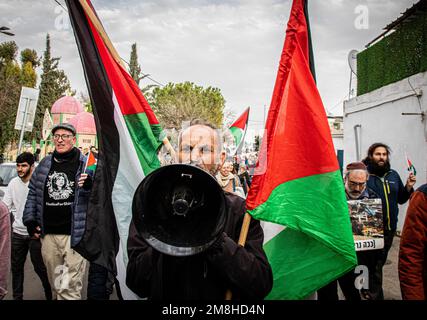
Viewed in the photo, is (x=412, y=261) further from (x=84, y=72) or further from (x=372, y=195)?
(x=84, y=72)

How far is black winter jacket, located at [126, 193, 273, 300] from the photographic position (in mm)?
1650

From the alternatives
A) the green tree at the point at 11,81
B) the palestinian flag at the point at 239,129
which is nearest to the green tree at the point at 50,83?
the green tree at the point at 11,81

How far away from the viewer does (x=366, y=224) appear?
378 cm

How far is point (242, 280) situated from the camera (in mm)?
1660

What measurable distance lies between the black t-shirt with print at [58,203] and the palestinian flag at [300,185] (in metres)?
2.43

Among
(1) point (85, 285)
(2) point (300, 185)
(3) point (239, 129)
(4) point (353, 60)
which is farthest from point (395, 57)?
(2) point (300, 185)

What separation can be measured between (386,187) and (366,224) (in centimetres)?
112

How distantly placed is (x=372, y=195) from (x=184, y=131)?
274 cm

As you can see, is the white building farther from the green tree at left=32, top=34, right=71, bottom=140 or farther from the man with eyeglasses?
the green tree at left=32, top=34, right=71, bottom=140

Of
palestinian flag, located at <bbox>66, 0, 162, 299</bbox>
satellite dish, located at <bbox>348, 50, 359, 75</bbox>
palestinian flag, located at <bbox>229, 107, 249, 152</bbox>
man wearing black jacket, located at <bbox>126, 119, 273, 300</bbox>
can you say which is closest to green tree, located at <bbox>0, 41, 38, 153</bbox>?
palestinian flag, located at <bbox>229, 107, 249, 152</bbox>

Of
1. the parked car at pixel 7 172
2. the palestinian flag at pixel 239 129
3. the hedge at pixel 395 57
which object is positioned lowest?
the parked car at pixel 7 172

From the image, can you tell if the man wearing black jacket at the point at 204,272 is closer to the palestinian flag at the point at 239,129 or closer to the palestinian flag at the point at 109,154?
the palestinian flag at the point at 109,154

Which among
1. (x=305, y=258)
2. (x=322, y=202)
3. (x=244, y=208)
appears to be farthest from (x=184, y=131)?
(x=305, y=258)

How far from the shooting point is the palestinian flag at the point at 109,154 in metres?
2.82
